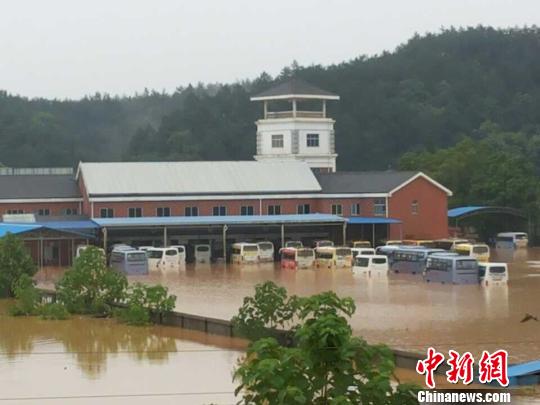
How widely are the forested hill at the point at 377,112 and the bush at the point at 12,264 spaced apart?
2615 cm

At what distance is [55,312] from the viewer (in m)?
21.9

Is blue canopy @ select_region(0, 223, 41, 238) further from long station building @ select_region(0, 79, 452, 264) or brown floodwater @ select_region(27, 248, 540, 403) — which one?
brown floodwater @ select_region(27, 248, 540, 403)

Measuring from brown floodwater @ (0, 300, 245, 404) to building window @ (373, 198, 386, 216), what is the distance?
15.2m

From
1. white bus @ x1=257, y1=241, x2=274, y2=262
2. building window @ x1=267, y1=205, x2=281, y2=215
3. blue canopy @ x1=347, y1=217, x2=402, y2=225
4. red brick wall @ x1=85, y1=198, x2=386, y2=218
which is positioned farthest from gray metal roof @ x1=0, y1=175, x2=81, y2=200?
blue canopy @ x1=347, y1=217, x2=402, y2=225

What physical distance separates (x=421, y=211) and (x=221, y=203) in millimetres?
5235

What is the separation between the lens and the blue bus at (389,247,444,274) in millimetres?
29016

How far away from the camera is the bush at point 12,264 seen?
25078 mm

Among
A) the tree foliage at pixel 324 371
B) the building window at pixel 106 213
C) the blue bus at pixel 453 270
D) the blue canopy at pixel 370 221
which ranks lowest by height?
the tree foliage at pixel 324 371

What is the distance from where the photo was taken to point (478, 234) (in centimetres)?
3966

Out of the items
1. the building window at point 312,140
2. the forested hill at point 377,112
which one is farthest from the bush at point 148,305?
the forested hill at point 377,112

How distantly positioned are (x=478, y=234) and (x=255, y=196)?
7.83 m

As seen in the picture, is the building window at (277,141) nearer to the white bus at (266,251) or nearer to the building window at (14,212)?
the white bus at (266,251)

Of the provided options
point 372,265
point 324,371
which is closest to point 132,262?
point 372,265

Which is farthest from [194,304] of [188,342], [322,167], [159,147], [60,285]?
[159,147]
